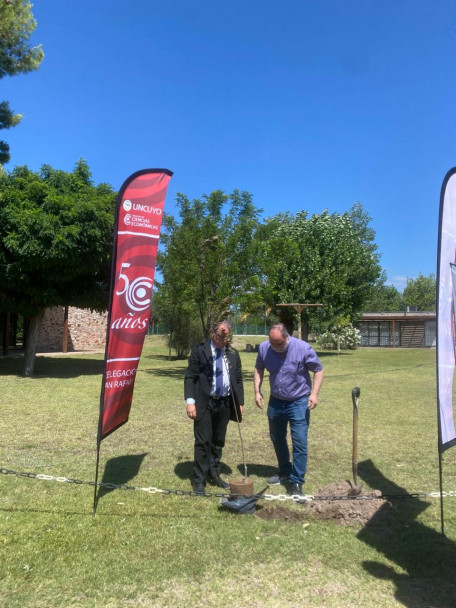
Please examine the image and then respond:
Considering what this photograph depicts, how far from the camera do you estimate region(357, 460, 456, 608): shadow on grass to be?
3295 millimetres

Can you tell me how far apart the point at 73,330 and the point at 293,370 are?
27.2 meters

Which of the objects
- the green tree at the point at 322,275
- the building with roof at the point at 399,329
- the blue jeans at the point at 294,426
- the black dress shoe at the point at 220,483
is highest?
the green tree at the point at 322,275

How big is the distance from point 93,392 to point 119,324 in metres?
8.46

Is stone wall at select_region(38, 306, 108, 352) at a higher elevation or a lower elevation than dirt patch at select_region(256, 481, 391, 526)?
higher

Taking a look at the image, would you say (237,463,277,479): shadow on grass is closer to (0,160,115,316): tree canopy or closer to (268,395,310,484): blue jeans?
(268,395,310,484): blue jeans

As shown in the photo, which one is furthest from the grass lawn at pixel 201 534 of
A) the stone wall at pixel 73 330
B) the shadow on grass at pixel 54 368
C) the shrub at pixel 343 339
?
the shrub at pixel 343 339

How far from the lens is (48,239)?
45.6 feet

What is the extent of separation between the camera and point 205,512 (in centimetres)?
464

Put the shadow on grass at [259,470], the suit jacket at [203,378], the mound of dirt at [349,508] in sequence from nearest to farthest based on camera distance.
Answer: the mound of dirt at [349,508] < the suit jacket at [203,378] < the shadow on grass at [259,470]

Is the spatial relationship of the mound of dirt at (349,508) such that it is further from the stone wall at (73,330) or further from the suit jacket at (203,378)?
the stone wall at (73,330)

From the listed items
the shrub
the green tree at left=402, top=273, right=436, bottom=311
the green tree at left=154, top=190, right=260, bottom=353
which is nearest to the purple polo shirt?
the green tree at left=154, top=190, right=260, bottom=353

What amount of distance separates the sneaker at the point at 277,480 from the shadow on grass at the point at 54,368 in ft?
39.4

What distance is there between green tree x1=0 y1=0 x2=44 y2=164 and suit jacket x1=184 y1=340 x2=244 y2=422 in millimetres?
13598

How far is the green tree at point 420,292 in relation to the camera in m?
68.6
